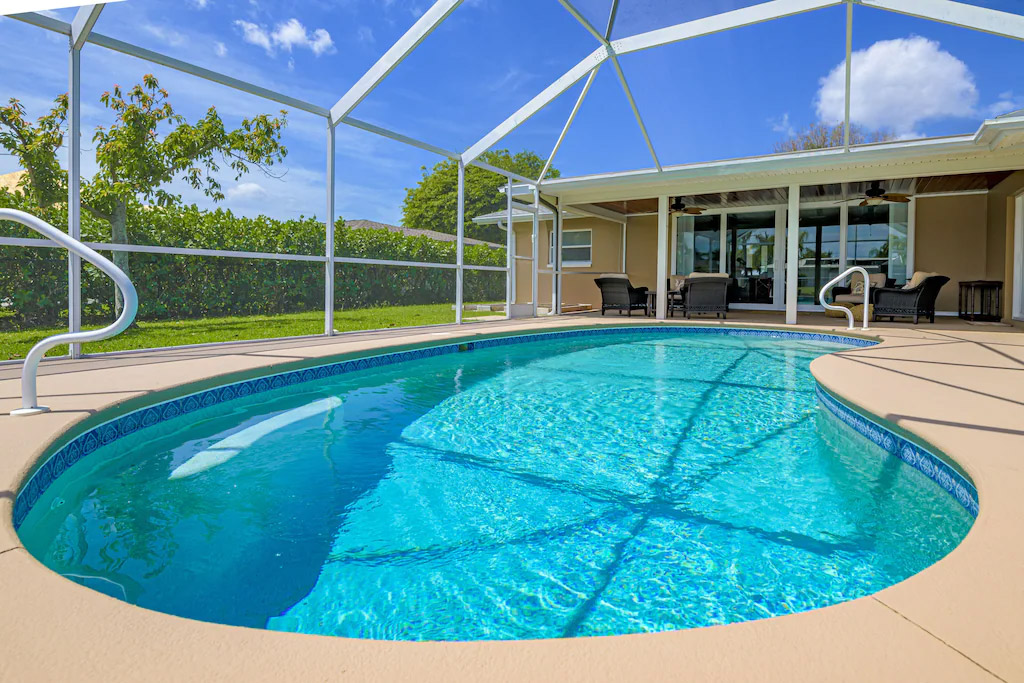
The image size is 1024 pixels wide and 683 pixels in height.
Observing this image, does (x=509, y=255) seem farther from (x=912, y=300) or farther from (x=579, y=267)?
(x=912, y=300)

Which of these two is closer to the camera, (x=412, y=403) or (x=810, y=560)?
(x=810, y=560)

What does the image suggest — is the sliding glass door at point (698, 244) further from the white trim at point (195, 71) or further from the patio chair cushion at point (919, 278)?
the white trim at point (195, 71)

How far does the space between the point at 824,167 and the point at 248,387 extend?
28.9ft

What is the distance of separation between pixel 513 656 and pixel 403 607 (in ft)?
2.50

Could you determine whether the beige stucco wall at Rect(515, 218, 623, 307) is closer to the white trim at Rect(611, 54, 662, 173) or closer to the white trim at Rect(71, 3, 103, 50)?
the white trim at Rect(611, 54, 662, 173)

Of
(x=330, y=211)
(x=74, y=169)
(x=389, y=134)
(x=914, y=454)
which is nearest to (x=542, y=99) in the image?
(x=389, y=134)

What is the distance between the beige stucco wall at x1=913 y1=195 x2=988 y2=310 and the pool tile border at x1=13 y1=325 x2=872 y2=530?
4.74m

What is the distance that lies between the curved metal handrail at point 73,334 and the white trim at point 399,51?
4.18 meters

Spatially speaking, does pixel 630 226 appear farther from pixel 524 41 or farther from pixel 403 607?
pixel 403 607

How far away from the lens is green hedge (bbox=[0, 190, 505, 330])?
7871mm

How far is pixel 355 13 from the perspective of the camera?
20.4 meters

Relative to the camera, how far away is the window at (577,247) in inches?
568

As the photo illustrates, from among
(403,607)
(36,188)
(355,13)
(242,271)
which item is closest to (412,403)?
(403,607)

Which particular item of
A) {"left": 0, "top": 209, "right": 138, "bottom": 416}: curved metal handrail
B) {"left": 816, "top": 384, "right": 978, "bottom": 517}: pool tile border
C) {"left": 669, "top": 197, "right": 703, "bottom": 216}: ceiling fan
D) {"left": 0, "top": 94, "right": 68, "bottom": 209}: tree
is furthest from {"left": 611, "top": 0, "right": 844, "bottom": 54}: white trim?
{"left": 0, "top": 94, "right": 68, "bottom": 209}: tree
